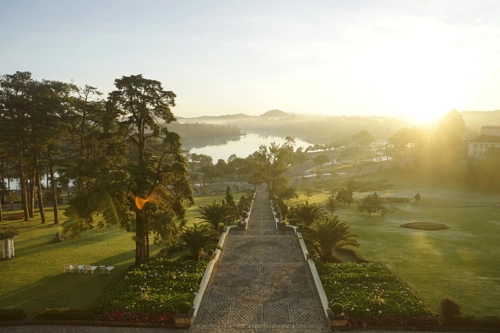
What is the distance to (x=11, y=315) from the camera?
14180 millimetres

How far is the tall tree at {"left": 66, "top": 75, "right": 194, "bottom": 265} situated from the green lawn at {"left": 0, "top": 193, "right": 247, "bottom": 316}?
166 cm

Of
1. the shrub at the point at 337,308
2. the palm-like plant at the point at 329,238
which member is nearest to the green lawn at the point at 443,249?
the palm-like plant at the point at 329,238

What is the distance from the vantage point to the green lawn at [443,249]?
16.9 meters

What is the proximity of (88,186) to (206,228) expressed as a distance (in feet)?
25.6

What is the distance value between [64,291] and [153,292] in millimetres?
4900

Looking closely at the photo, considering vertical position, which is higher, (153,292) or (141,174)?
(141,174)

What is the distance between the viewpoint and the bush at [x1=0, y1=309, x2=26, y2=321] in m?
14.1

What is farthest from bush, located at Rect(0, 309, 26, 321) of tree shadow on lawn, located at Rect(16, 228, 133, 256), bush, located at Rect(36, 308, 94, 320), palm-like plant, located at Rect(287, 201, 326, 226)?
palm-like plant, located at Rect(287, 201, 326, 226)

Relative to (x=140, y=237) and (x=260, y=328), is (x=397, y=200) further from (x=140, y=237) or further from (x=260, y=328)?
(x=260, y=328)

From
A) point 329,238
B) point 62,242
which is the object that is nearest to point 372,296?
point 329,238

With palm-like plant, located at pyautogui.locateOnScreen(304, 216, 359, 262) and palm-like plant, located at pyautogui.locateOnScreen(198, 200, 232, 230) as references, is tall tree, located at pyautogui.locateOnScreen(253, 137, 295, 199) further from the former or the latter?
palm-like plant, located at pyautogui.locateOnScreen(304, 216, 359, 262)

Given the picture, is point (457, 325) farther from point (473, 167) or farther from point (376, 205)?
point (473, 167)

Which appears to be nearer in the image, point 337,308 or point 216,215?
point 337,308

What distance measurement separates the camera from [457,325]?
13516 millimetres
